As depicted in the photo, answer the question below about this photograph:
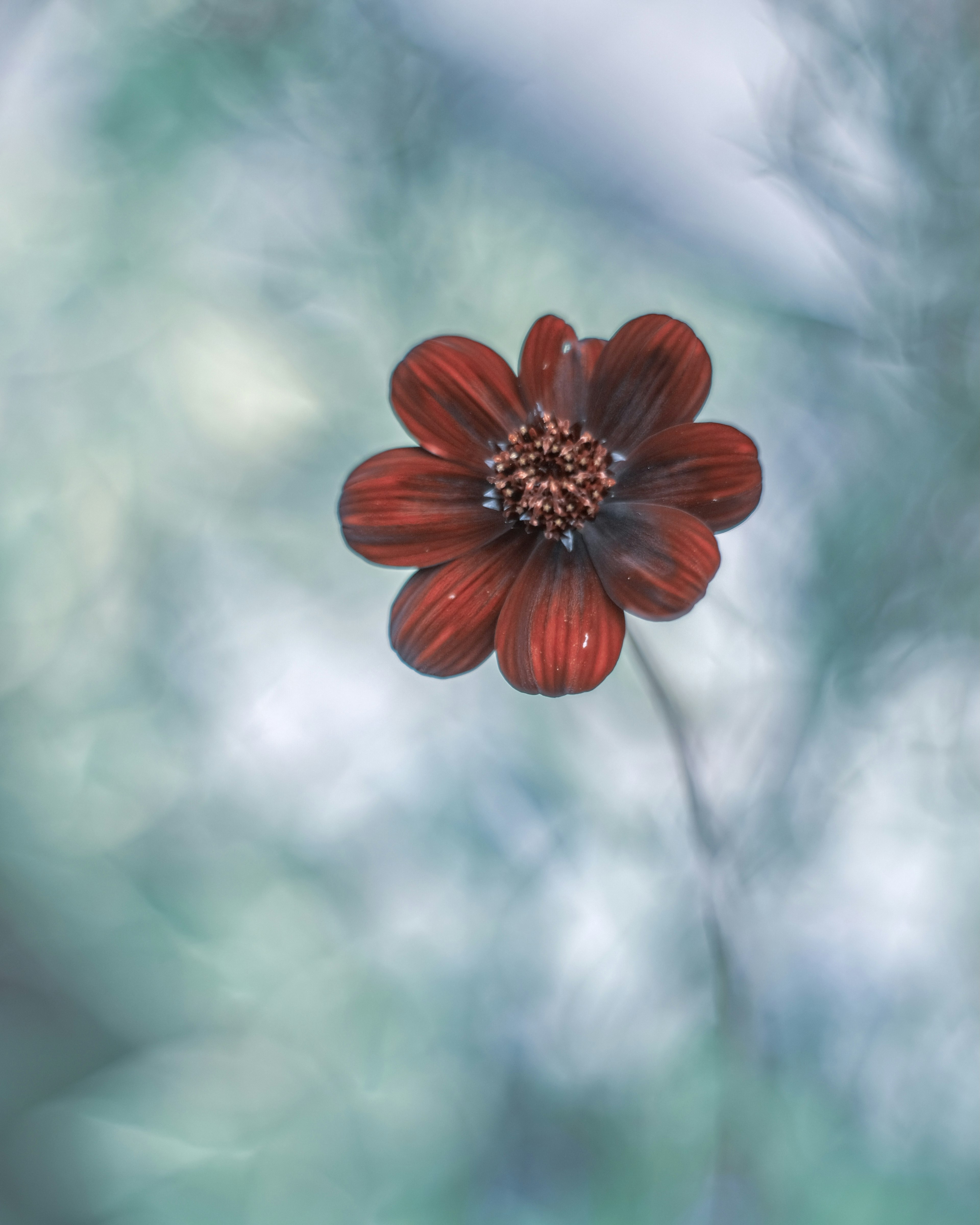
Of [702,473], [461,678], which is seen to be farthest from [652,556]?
[461,678]

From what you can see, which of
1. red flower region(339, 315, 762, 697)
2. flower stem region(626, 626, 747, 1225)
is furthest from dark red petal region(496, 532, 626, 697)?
flower stem region(626, 626, 747, 1225)

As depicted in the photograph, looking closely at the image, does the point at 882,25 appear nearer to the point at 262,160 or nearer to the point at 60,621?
the point at 262,160

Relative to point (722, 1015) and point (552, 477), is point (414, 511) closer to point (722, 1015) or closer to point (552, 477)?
point (552, 477)

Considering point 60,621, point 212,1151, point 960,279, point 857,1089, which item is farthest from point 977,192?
point 212,1151

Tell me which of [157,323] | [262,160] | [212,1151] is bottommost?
[212,1151]

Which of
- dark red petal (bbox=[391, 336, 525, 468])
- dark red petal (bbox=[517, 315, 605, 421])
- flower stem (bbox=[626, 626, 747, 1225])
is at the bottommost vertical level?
flower stem (bbox=[626, 626, 747, 1225])

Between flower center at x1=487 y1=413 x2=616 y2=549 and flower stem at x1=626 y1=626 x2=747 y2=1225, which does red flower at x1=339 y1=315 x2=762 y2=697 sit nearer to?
flower center at x1=487 y1=413 x2=616 y2=549
